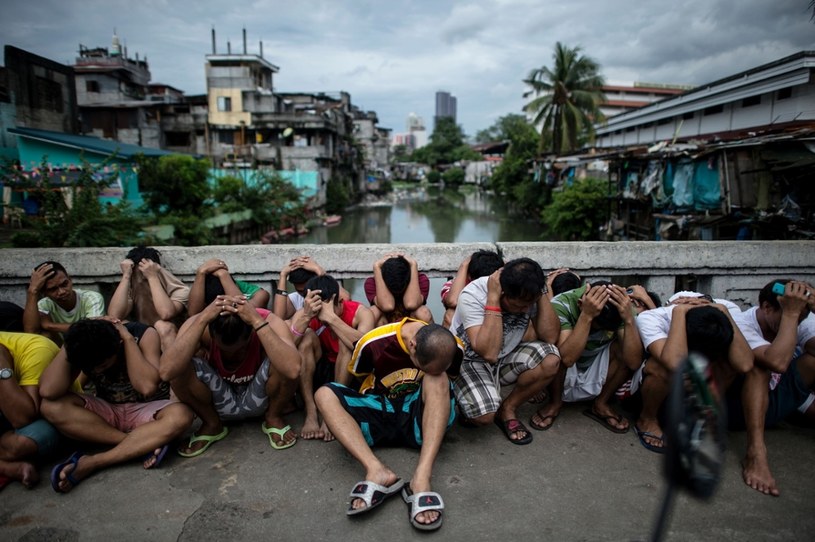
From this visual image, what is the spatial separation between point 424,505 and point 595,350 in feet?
4.99

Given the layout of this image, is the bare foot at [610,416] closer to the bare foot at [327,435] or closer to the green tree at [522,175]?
the bare foot at [327,435]

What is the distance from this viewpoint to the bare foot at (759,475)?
2.42m

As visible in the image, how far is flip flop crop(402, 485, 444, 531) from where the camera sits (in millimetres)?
2172

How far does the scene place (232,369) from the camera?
115 inches

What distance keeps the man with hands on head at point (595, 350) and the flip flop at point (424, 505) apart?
3.42 ft

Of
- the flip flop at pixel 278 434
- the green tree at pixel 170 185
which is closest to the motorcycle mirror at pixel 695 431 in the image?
the flip flop at pixel 278 434

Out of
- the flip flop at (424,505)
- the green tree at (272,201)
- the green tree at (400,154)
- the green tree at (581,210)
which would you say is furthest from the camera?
the green tree at (400,154)

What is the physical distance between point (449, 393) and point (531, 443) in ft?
2.27

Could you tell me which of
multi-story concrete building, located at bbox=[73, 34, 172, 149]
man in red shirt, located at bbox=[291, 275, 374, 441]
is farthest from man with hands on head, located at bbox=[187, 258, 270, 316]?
multi-story concrete building, located at bbox=[73, 34, 172, 149]

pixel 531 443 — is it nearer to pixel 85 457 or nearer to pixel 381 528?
pixel 381 528

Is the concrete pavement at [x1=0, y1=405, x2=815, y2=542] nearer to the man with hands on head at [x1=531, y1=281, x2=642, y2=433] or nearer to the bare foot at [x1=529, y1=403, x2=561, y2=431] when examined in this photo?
the bare foot at [x1=529, y1=403, x2=561, y2=431]

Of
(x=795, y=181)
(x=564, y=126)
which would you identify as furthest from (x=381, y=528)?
(x=564, y=126)

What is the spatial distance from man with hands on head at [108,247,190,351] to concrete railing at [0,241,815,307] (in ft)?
0.67

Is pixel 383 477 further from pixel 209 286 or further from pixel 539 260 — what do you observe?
pixel 539 260
